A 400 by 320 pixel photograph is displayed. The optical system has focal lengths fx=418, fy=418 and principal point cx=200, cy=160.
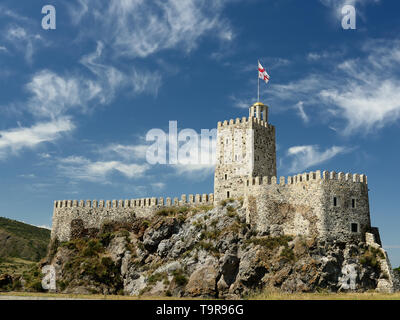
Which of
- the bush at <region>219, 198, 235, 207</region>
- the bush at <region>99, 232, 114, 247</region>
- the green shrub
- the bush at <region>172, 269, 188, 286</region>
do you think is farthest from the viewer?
the bush at <region>99, 232, 114, 247</region>

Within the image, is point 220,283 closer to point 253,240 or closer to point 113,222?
point 253,240

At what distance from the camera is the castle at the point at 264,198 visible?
44.5 m

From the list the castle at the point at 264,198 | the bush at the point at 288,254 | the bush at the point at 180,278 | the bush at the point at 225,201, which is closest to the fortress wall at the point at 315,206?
the castle at the point at 264,198

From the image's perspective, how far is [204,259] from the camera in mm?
48125

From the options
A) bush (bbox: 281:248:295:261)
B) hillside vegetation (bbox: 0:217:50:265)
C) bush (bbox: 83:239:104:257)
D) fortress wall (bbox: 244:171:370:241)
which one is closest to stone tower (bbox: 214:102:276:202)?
fortress wall (bbox: 244:171:370:241)

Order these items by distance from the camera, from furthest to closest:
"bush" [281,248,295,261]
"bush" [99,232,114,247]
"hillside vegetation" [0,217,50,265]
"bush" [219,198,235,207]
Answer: "hillside vegetation" [0,217,50,265] < "bush" [99,232,114,247] < "bush" [219,198,235,207] < "bush" [281,248,295,261]

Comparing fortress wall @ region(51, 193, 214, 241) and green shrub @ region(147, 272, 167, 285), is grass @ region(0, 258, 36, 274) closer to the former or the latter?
fortress wall @ region(51, 193, 214, 241)

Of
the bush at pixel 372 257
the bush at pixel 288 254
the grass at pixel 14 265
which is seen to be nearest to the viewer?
the bush at pixel 372 257

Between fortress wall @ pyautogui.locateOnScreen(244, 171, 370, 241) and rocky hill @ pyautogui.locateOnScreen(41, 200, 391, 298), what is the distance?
1.28m

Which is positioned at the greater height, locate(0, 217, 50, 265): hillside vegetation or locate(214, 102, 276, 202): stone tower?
locate(214, 102, 276, 202): stone tower

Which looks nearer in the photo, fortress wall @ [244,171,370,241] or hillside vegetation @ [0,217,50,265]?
fortress wall @ [244,171,370,241]

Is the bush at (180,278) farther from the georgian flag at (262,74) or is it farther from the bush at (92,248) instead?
the georgian flag at (262,74)

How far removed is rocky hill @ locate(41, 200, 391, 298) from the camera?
42.6 m
